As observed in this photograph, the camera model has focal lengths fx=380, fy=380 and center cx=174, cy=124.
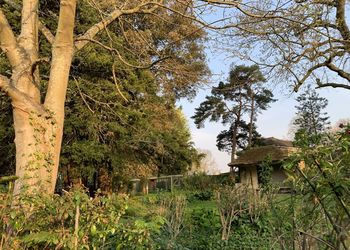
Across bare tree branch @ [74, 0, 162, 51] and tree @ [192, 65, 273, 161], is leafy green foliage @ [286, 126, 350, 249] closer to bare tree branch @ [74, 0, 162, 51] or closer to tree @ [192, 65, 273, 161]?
bare tree branch @ [74, 0, 162, 51]

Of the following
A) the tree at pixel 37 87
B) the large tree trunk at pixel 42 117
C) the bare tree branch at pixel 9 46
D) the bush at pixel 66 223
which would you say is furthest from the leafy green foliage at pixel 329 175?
the bare tree branch at pixel 9 46

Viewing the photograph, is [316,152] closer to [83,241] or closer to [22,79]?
[83,241]

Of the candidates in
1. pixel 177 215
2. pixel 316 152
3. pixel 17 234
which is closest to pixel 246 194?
pixel 177 215

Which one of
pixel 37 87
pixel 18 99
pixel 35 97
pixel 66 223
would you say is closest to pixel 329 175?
pixel 66 223

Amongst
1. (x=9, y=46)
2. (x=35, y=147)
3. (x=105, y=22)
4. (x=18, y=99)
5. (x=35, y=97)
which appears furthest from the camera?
(x=105, y=22)

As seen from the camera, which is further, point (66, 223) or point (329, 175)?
point (66, 223)

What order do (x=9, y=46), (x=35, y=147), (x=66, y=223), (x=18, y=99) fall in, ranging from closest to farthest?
(x=66, y=223) → (x=35, y=147) → (x=18, y=99) → (x=9, y=46)

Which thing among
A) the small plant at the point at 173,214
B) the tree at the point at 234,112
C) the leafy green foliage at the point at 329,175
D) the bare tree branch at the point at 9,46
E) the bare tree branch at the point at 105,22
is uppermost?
the tree at the point at 234,112

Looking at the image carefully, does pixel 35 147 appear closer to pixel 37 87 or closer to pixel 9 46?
pixel 37 87

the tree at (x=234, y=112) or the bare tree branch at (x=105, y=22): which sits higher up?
the tree at (x=234, y=112)

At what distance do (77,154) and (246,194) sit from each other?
29.2ft

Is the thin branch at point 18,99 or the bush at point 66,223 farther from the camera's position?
the thin branch at point 18,99

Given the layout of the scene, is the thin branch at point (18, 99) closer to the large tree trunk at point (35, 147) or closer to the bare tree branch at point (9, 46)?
the large tree trunk at point (35, 147)

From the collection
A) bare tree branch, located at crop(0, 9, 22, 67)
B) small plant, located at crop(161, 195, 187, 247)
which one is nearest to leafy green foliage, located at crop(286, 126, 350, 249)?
small plant, located at crop(161, 195, 187, 247)
